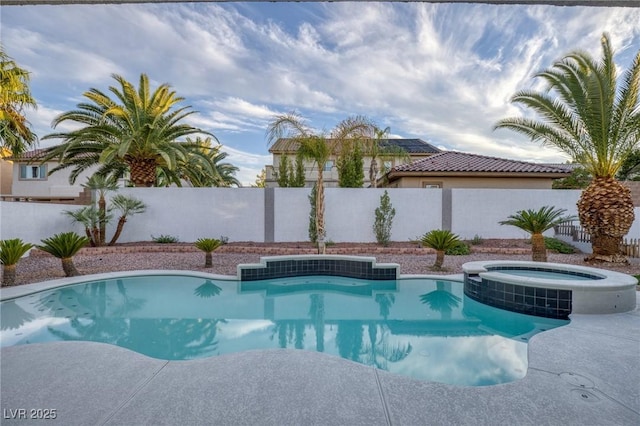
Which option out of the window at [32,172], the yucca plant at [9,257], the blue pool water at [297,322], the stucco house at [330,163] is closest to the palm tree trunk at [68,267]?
the blue pool water at [297,322]

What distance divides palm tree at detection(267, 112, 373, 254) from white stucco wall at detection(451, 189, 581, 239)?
18.5 feet

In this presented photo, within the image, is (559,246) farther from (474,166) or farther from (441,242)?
(441,242)

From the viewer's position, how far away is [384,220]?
13203mm

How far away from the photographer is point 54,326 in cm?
523

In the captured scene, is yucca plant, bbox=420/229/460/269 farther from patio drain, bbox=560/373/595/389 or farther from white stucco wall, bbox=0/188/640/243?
patio drain, bbox=560/373/595/389

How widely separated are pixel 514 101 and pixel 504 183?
8.32m

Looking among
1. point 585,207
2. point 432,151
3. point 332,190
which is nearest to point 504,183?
point 585,207

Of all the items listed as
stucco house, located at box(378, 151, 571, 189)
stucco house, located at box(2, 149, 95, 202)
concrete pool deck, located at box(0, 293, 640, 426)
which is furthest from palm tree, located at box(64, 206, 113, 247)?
stucco house, located at box(2, 149, 95, 202)

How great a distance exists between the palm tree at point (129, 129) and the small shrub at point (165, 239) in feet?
9.51

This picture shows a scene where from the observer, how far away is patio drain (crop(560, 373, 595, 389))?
3012mm

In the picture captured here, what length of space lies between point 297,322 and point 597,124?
1084 centimetres

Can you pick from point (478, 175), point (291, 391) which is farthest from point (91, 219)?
point (478, 175)

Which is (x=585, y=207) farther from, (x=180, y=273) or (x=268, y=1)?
(x=180, y=273)

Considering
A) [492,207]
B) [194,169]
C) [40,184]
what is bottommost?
[492,207]
